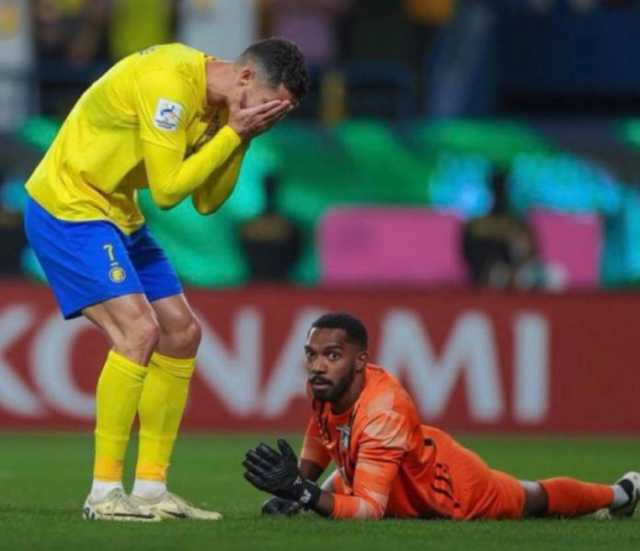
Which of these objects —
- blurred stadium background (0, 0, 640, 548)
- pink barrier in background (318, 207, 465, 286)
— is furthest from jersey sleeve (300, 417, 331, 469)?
pink barrier in background (318, 207, 465, 286)

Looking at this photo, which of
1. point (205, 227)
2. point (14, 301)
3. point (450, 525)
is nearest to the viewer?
point (450, 525)

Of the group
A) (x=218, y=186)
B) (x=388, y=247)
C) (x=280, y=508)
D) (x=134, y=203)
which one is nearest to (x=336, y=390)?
(x=280, y=508)

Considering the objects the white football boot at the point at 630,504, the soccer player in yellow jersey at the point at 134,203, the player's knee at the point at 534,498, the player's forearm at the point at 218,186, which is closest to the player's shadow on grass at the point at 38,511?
the soccer player in yellow jersey at the point at 134,203

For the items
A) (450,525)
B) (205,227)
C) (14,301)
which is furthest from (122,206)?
(205,227)

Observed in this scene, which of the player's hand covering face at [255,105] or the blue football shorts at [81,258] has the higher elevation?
the player's hand covering face at [255,105]

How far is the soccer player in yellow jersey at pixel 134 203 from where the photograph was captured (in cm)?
845

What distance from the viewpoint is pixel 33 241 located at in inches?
347

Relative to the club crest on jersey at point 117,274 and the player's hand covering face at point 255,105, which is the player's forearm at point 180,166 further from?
the club crest on jersey at point 117,274

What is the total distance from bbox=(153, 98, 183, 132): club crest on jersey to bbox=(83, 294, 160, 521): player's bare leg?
0.71 meters

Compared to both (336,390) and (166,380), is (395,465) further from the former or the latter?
(166,380)

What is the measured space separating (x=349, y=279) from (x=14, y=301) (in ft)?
11.5

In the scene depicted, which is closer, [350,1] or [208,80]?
Result: [208,80]

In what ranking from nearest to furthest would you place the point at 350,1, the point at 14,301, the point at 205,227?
the point at 14,301
the point at 205,227
the point at 350,1

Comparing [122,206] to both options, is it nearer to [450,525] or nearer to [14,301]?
[450,525]
